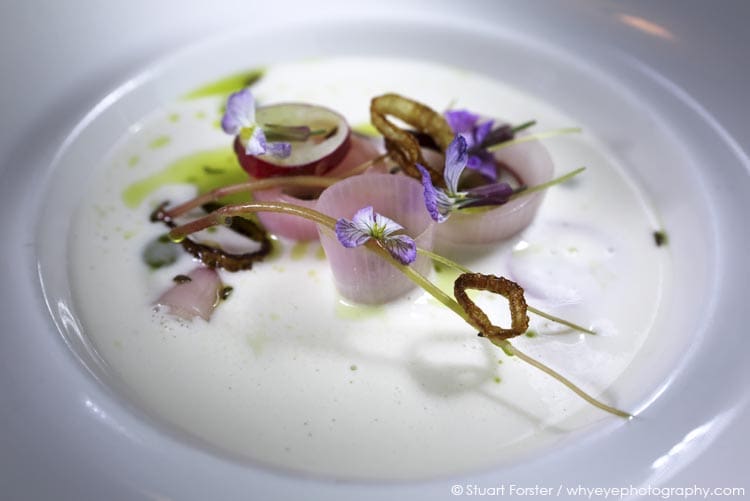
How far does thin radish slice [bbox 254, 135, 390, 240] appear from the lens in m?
1.27

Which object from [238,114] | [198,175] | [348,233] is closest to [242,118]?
[238,114]

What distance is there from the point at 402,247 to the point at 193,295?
1.20 feet

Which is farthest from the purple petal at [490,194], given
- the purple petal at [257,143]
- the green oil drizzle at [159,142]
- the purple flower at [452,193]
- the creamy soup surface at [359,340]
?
the green oil drizzle at [159,142]

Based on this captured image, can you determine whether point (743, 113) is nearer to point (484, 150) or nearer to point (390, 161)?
point (484, 150)

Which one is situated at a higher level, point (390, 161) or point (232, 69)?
point (232, 69)

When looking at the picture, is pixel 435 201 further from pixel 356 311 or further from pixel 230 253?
pixel 230 253

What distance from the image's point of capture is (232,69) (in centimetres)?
170

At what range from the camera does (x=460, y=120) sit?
4.71 feet

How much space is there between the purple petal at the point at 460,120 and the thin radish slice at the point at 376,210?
0.94 ft

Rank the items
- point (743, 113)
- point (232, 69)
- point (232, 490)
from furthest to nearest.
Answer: point (232, 69), point (743, 113), point (232, 490)

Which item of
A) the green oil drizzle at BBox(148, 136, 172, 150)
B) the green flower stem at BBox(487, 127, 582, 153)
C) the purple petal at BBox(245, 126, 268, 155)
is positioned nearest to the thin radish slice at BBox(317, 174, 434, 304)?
the purple petal at BBox(245, 126, 268, 155)

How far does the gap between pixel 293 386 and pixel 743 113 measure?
3.08 feet

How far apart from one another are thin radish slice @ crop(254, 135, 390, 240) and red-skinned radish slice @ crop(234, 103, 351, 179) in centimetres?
3

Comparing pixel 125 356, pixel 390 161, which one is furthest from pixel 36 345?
pixel 390 161
